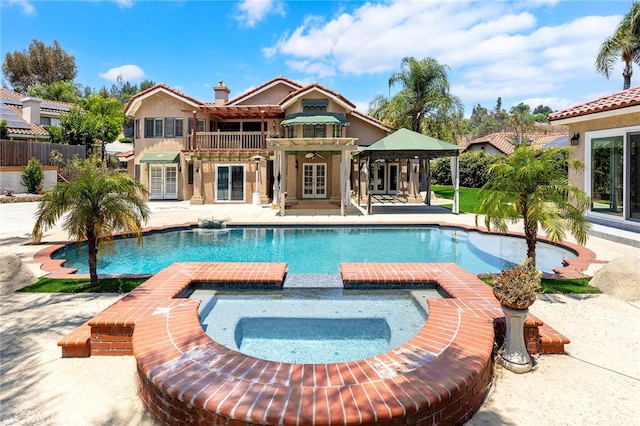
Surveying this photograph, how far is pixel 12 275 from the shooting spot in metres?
7.19

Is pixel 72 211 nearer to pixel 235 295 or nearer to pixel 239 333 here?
pixel 235 295

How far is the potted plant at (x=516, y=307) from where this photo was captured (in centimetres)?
420

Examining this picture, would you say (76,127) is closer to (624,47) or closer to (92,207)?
(92,207)

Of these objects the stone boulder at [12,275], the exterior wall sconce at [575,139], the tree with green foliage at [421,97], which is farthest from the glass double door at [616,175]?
the stone boulder at [12,275]

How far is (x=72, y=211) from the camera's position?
23.0 feet

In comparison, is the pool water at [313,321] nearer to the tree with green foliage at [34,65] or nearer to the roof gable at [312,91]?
the roof gable at [312,91]

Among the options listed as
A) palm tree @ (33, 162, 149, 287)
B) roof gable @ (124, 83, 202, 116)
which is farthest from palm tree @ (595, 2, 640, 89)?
palm tree @ (33, 162, 149, 287)

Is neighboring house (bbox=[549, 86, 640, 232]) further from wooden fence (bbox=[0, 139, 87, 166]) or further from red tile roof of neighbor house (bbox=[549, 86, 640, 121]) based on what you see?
wooden fence (bbox=[0, 139, 87, 166])

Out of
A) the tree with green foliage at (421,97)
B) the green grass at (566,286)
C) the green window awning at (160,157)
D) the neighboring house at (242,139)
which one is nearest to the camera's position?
the green grass at (566,286)

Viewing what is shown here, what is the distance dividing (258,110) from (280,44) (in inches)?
192

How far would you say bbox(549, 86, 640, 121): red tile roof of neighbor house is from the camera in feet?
40.8

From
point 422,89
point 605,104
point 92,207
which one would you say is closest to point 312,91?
point 422,89

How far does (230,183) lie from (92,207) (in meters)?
19.4

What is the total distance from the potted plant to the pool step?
330 cm
